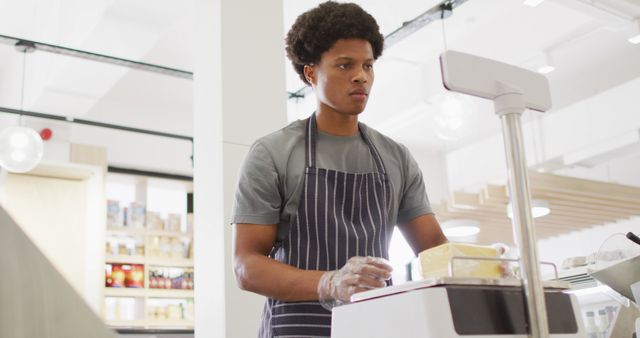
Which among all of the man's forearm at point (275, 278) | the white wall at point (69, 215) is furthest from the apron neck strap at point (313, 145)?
the white wall at point (69, 215)

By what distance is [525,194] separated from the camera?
1146 mm

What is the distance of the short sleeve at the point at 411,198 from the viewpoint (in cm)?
191

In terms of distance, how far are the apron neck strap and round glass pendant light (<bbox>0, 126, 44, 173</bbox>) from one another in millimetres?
4065

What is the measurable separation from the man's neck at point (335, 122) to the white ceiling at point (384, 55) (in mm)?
3698

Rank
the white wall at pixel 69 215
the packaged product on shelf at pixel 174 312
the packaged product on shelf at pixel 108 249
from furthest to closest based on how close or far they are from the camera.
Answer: the packaged product on shelf at pixel 174 312 < the packaged product on shelf at pixel 108 249 < the white wall at pixel 69 215

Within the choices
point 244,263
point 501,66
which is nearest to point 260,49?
point 244,263

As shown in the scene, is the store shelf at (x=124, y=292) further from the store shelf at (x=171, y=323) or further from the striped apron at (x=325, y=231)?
the striped apron at (x=325, y=231)

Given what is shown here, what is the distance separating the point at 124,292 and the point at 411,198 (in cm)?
675

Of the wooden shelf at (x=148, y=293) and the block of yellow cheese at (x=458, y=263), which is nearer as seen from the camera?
the block of yellow cheese at (x=458, y=263)

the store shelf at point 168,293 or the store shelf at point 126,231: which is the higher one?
the store shelf at point 126,231

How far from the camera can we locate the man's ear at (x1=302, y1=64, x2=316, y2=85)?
1883 mm

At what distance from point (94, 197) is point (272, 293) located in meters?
6.68

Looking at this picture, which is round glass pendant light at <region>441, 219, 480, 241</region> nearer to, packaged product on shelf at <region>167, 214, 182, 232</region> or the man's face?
packaged product on shelf at <region>167, 214, 182, 232</region>

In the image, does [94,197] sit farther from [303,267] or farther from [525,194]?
[525,194]
